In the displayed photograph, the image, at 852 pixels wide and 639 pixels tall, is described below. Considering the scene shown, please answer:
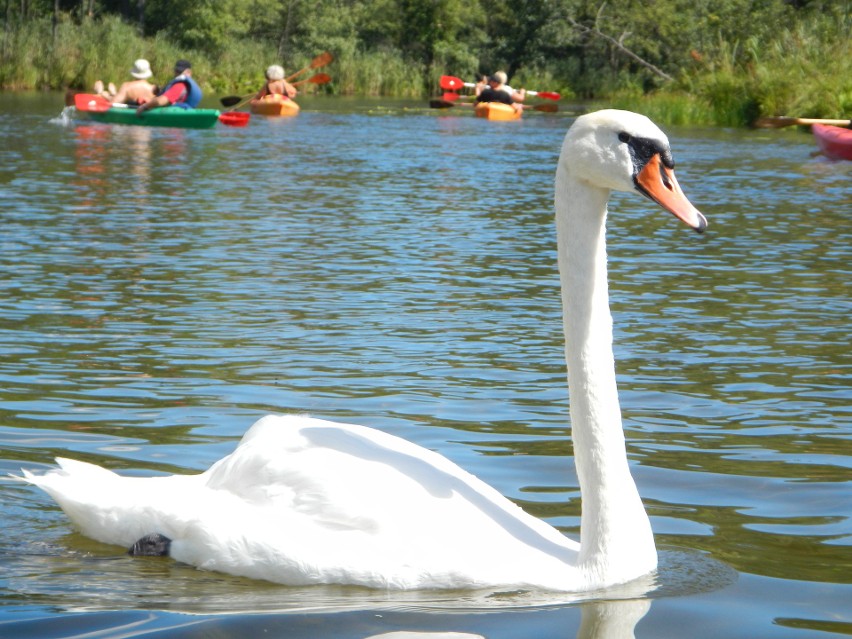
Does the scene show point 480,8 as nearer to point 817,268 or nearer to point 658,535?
point 817,268

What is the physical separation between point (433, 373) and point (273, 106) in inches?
1203

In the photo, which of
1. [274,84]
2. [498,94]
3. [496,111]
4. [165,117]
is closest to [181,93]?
[165,117]

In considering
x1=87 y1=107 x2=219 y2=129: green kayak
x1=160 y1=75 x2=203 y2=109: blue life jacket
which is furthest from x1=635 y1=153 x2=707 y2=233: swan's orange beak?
x1=160 y1=75 x2=203 y2=109: blue life jacket

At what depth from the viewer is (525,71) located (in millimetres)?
67875

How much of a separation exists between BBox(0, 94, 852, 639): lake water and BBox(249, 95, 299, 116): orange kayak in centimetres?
1900

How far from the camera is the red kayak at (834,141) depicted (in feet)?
72.5

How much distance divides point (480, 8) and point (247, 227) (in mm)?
58346

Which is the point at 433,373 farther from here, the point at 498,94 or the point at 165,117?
the point at 498,94

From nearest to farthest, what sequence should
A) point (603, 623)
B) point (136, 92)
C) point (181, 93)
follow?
point (603, 623) < point (181, 93) < point (136, 92)

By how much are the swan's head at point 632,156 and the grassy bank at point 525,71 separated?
26.6 meters

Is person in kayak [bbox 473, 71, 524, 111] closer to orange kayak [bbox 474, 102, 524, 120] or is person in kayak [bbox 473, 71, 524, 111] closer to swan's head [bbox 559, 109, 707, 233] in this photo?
orange kayak [bbox 474, 102, 524, 120]

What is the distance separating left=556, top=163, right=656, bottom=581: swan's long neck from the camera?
4.21 metres

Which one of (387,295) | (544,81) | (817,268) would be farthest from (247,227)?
(544,81)

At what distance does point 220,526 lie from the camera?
4371mm
